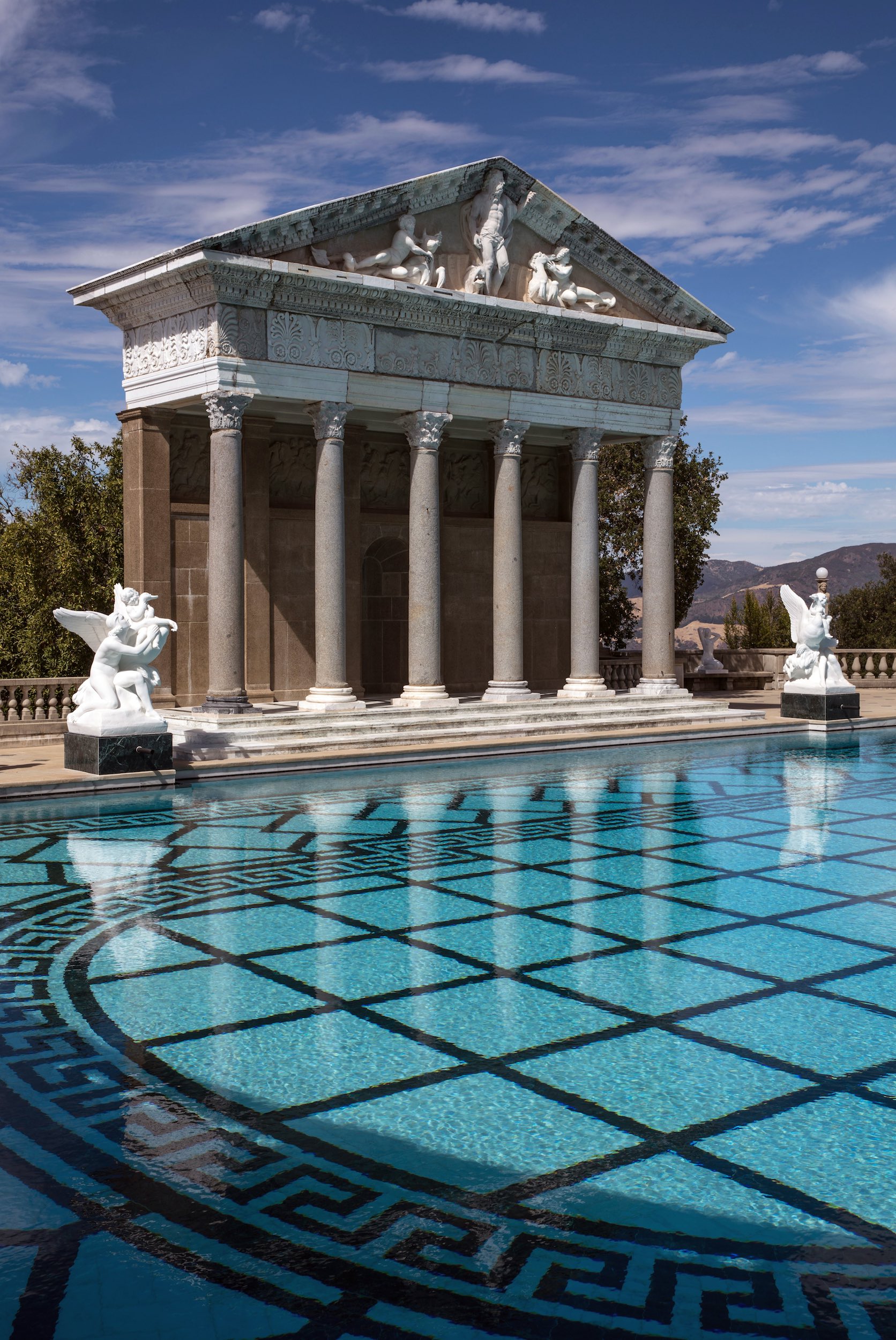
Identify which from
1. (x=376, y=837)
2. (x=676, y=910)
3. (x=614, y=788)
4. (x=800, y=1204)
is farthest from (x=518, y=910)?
(x=614, y=788)

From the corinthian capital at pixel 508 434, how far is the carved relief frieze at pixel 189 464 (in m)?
5.39

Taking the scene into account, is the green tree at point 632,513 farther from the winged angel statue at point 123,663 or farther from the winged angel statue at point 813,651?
the winged angel statue at point 123,663

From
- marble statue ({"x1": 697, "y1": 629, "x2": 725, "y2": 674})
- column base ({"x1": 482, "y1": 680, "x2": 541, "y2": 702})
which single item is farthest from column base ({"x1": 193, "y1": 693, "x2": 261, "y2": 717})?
marble statue ({"x1": 697, "y1": 629, "x2": 725, "y2": 674})

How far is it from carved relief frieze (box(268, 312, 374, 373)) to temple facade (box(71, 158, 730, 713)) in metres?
0.04

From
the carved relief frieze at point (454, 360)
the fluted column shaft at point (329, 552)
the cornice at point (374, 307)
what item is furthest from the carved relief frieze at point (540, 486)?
the fluted column shaft at point (329, 552)

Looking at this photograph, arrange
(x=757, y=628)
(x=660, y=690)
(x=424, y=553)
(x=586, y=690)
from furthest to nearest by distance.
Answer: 1. (x=757, y=628)
2. (x=660, y=690)
3. (x=586, y=690)
4. (x=424, y=553)

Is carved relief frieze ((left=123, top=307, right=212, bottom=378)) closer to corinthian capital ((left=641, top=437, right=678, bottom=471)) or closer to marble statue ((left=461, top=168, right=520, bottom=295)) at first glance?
marble statue ((left=461, top=168, right=520, bottom=295))

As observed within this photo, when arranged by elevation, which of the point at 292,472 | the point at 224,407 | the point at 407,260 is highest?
the point at 407,260

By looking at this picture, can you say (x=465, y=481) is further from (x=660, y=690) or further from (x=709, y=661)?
(x=709, y=661)

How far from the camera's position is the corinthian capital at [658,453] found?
2744 cm

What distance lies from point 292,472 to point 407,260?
15.9 ft

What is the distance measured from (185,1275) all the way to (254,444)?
21131 mm

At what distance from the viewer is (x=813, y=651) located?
26453 mm

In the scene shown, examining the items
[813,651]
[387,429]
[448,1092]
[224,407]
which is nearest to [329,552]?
[224,407]
